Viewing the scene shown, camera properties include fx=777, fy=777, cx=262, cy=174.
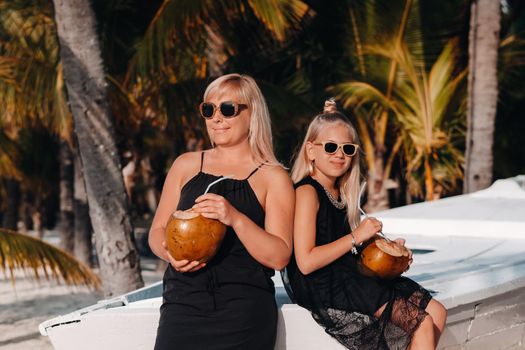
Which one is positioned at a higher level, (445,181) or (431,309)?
(431,309)

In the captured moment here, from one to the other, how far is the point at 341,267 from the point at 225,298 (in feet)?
2.10

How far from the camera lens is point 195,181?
115 inches

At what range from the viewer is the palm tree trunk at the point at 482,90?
31.6 ft

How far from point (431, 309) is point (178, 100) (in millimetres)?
6181

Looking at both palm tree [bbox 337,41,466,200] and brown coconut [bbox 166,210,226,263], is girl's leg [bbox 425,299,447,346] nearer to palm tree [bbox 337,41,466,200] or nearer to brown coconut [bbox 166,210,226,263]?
brown coconut [bbox 166,210,226,263]

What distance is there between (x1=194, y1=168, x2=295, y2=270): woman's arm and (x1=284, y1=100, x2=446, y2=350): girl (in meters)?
0.18

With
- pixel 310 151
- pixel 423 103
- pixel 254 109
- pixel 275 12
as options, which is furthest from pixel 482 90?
pixel 254 109

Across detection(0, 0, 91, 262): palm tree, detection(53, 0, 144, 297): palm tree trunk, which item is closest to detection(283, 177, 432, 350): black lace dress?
detection(53, 0, 144, 297): palm tree trunk

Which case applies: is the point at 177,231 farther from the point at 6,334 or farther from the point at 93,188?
the point at 6,334

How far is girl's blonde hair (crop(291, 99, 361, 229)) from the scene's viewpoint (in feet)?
10.8

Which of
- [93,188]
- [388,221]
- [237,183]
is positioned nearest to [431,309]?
[237,183]

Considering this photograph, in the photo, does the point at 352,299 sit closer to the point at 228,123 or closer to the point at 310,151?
the point at 310,151

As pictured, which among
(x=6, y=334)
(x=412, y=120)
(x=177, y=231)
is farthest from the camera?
(x=412, y=120)

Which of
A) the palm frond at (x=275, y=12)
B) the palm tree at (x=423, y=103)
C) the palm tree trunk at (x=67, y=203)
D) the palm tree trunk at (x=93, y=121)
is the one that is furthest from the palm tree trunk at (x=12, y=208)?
the palm tree trunk at (x=93, y=121)
